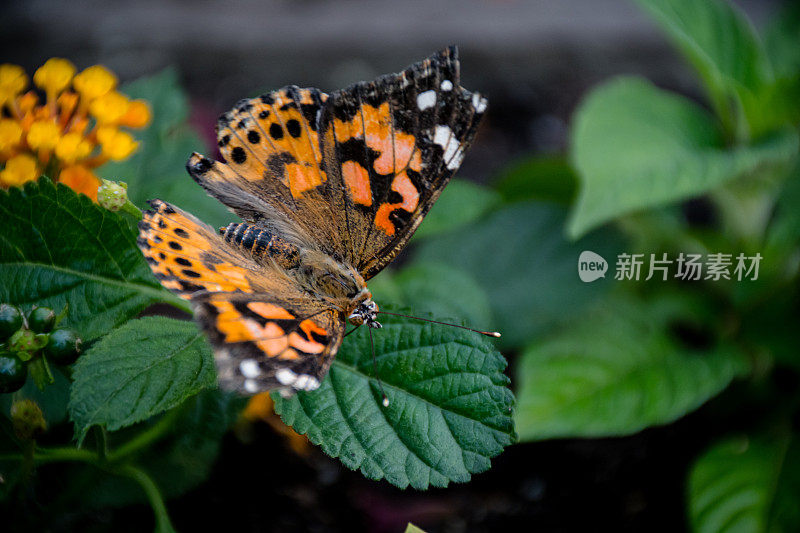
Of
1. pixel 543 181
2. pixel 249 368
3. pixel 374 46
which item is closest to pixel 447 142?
pixel 249 368

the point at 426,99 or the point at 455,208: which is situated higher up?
the point at 426,99

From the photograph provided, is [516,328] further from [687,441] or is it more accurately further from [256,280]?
[256,280]

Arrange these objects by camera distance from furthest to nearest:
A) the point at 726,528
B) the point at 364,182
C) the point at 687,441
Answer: the point at 687,441
the point at 726,528
the point at 364,182

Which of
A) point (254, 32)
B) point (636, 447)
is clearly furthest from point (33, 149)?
point (254, 32)

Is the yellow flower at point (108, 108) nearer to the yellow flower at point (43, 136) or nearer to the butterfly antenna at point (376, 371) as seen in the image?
the yellow flower at point (43, 136)

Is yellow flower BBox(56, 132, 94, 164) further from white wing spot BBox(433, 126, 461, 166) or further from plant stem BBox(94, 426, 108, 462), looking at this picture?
white wing spot BBox(433, 126, 461, 166)

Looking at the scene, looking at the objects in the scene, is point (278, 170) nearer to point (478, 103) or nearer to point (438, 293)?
point (478, 103)

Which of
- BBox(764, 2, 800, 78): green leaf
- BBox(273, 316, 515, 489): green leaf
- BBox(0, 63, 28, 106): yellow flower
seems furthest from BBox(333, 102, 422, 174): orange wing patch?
BBox(764, 2, 800, 78): green leaf

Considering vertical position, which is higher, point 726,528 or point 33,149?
point 33,149
